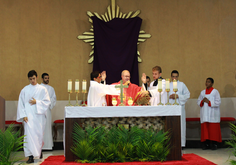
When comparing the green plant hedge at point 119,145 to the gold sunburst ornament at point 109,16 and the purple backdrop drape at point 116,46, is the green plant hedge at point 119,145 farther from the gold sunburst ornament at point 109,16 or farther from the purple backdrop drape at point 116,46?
the gold sunburst ornament at point 109,16

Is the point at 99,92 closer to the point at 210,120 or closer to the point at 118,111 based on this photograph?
the point at 118,111

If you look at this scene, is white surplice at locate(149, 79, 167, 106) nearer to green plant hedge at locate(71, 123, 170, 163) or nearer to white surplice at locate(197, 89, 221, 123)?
green plant hedge at locate(71, 123, 170, 163)

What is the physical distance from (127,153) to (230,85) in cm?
557

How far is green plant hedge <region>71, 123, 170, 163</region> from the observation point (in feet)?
15.3

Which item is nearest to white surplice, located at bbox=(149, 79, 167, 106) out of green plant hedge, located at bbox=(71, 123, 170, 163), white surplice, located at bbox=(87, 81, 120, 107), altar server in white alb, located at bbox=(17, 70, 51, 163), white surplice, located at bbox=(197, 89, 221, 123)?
white surplice, located at bbox=(87, 81, 120, 107)

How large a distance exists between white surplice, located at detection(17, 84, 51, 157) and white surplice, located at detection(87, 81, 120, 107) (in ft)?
3.97

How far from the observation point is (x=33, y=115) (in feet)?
20.6

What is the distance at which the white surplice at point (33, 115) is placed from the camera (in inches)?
241

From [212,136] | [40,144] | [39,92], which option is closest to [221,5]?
[212,136]

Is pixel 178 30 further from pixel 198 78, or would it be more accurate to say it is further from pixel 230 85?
pixel 230 85

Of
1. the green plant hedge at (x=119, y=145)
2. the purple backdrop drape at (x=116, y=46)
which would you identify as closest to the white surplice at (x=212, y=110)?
the purple backdrop drape at (x=116, y=46)

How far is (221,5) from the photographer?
9133 mm

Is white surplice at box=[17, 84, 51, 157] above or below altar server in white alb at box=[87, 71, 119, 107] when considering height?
below

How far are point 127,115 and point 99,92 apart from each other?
105 cm
